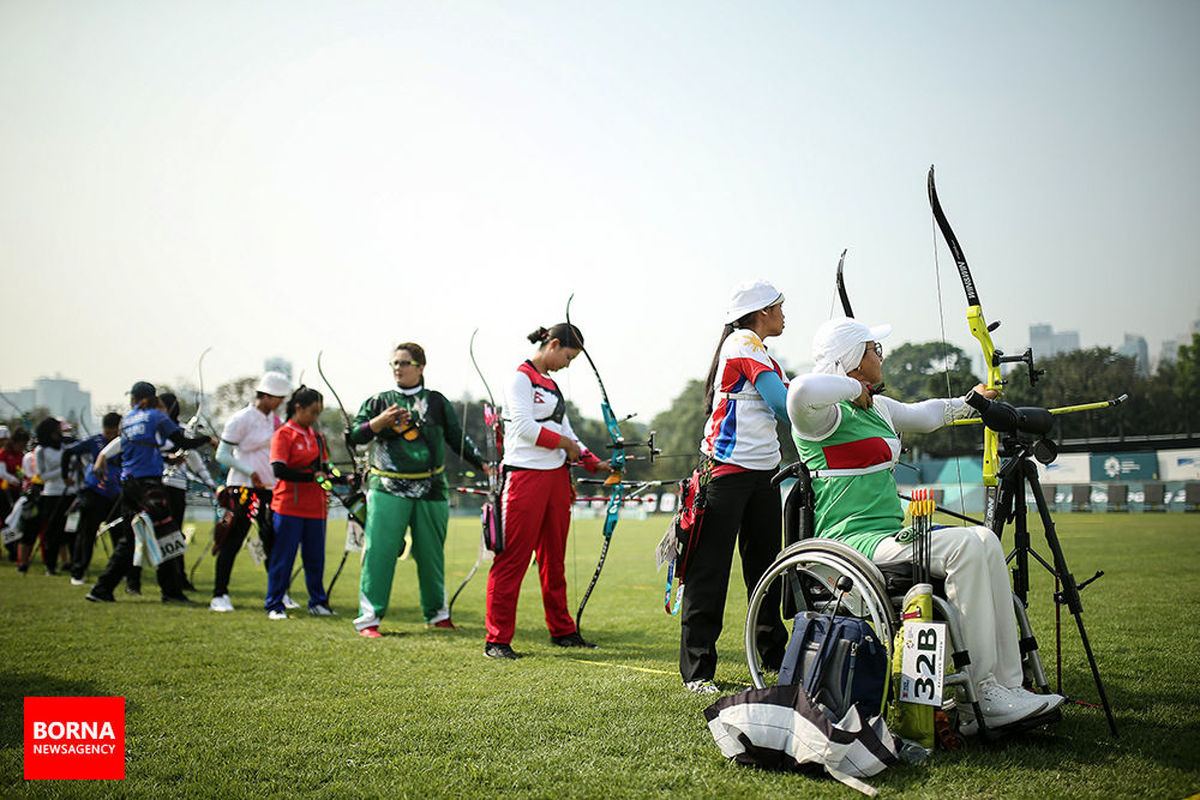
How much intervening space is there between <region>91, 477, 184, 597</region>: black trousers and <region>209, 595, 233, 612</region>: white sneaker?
87 cm

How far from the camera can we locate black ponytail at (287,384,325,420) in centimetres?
694

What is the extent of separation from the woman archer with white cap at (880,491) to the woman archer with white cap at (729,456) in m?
0.38

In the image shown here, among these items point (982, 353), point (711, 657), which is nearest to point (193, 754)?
point (711, 657)

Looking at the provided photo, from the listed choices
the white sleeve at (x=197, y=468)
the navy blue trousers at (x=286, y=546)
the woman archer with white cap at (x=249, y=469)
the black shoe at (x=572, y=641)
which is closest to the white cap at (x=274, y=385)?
the woman archer with white cap at (x=249, y=469)

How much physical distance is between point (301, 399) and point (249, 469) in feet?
3.42

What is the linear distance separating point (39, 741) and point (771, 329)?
332cm

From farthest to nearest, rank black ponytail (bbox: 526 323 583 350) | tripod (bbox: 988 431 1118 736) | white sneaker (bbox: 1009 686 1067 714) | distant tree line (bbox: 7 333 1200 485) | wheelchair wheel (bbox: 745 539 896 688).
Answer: black ponytail (bbox: 526 323 583 350)
distant tree line (bbox: 7 333 1200 485)
tripod (bbox: 988 431 1118 736)
wheelchair wheel (bbox: 745 539 896 688)
white sneaker (bbox: 1009 686 1067 714)

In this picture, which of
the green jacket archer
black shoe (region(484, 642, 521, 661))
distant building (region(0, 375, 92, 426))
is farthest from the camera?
distant building (region(0, 375, 92, 426))

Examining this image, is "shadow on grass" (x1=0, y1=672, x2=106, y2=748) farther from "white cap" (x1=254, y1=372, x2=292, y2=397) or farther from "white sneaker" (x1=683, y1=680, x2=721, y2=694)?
"white cap" (x1=254, y1=372, x2=292, y2=397)

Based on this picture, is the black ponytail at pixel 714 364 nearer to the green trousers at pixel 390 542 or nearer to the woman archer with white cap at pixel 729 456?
the woman archer with white cap at pixel 729 456

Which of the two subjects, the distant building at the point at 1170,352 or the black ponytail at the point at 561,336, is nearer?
the black ponytail at the point at 561,336

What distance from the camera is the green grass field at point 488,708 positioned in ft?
8.71

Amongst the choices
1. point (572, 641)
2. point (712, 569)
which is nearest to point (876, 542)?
point (712, 569)

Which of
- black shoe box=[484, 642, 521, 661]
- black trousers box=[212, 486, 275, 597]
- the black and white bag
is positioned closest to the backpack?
the black and white bag
